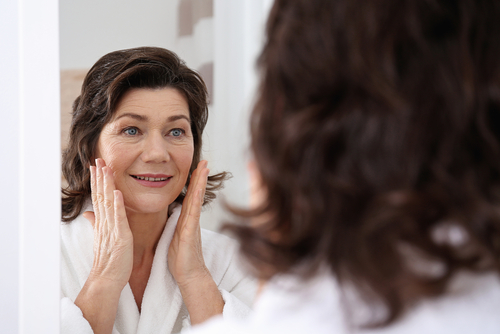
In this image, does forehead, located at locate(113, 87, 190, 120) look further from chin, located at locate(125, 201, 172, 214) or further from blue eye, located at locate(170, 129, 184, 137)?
chin, located at locate(125, 201, 172, 214)

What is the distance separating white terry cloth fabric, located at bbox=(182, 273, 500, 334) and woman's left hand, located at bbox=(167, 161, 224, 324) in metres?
0.40

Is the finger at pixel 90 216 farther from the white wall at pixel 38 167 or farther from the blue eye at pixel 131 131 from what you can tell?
the blue eye at pixel 131 131

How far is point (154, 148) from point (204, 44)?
0.68ft

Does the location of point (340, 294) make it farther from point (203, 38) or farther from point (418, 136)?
point (203, 38)

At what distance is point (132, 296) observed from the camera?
0.75 meters

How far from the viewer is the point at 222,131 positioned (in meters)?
0.79

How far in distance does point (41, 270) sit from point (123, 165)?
22 centimetres

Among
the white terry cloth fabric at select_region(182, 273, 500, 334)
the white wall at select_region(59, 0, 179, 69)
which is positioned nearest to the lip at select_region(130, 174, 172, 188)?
the white wall at select_region(59, 0, 179, 69)

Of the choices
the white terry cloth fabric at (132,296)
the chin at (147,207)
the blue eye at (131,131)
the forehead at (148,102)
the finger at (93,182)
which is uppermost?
the forehead at (148,102)

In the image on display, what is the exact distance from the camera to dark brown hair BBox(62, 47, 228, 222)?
2.37 feet

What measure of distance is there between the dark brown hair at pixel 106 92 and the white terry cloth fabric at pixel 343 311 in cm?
46

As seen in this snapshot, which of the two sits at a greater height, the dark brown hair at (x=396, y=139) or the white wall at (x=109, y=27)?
the white wall at (x=109, y=27)

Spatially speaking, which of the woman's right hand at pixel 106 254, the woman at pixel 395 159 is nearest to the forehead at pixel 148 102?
the woman's right hand at pixel 106 254

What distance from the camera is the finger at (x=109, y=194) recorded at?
28.7 inches
